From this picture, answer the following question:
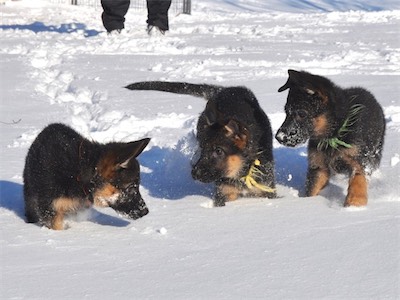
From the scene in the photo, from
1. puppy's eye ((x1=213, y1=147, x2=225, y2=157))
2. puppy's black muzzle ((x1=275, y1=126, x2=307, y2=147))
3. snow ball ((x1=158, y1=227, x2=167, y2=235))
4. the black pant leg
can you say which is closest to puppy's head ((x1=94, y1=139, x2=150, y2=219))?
snow ball ((x1=158, y1=227, x2=167, y2=235))

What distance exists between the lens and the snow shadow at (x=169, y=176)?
17.5 ft

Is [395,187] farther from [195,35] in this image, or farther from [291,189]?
[195,35]

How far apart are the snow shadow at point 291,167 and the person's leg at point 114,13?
26.9ft

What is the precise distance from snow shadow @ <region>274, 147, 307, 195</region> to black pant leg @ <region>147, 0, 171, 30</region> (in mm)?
7916

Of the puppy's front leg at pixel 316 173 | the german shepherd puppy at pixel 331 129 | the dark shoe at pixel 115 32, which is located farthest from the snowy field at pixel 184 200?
the dark shoe at pixel 115 32

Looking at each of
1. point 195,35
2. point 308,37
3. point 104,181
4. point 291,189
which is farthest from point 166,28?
point 104,181

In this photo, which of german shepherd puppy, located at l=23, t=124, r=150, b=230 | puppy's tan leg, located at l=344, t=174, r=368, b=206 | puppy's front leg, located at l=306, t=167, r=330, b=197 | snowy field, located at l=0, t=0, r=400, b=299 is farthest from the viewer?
puppy's front leg, located at l=306, t=167, r=330, b=197

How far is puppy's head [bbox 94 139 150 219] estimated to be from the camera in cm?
420

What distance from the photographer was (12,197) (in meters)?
5.02

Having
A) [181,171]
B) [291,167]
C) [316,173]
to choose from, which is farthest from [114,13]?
[316,173]

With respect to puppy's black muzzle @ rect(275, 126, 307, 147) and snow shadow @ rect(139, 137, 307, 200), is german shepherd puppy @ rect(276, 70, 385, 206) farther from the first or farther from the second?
snow shadow @ rect(139, 137, 307, 200)

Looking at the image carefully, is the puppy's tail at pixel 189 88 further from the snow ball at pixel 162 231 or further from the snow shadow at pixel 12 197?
the snow ball at pixel 162 231

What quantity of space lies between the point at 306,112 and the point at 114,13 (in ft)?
31.6

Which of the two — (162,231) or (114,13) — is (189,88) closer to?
(162,231)
